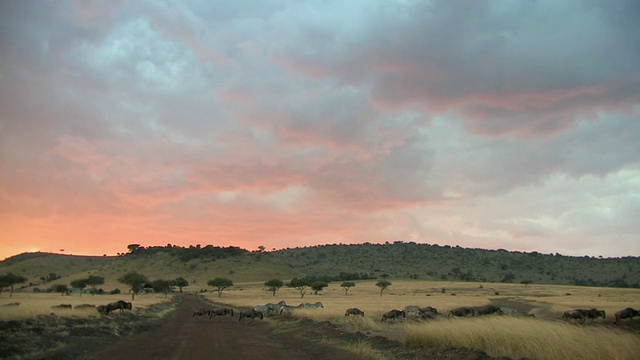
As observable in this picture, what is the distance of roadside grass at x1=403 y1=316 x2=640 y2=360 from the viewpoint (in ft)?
42.9

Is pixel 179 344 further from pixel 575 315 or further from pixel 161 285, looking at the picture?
pixel 161 285

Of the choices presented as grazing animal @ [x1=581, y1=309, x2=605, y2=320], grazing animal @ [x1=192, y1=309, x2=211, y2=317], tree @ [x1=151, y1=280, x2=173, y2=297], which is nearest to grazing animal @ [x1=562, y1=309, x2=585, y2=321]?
grazing animal @ [x1=581, y1=309, x2=605, y2=320]

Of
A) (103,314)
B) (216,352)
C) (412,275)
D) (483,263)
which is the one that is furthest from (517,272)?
(216,352)

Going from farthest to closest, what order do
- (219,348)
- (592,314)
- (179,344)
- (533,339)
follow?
(592,314) → (179,344) → (219,348) → (533,339)

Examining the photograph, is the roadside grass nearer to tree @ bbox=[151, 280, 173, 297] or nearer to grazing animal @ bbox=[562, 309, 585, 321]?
grazing animal @ bbox=[562, 309, 585, 321]

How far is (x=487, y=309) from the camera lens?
137 ft

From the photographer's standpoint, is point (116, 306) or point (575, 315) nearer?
point (575, 315)

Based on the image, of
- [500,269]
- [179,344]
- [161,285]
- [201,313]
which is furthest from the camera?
[500,269]

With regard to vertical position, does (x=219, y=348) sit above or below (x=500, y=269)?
below

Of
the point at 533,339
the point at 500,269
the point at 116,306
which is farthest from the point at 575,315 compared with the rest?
the point at 500,269

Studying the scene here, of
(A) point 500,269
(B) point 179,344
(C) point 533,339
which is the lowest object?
(B) point 179,344

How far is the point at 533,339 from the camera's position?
1539 centimetres

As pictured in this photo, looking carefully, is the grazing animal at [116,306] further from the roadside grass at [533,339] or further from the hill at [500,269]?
the hill at [500,269]

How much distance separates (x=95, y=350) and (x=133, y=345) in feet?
7.19
